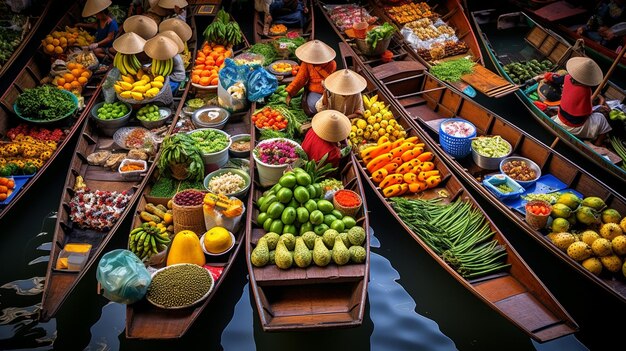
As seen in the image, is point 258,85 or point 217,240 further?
point 258,85

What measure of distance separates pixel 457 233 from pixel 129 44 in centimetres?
550

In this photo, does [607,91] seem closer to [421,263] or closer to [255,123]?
[421,263]

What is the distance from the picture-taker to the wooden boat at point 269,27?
30.9ft

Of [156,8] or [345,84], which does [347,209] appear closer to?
[345,84]

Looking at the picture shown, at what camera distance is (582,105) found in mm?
6840

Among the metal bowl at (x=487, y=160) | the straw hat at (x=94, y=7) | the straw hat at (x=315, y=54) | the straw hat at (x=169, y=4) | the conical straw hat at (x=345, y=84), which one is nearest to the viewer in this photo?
the conical straw hat at (x=345, y=84)

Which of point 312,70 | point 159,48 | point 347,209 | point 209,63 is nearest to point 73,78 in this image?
point 159,48

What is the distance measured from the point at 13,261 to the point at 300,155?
3.91 m

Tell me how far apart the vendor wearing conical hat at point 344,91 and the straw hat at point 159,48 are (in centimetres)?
249

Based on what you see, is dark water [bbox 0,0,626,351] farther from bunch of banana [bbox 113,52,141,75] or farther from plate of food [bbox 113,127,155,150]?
bunch of banana [bbox 113,52,141,75]

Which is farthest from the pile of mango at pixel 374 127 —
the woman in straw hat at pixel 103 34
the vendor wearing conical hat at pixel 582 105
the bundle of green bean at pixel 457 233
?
the woman in straw hat at pixel 103 34

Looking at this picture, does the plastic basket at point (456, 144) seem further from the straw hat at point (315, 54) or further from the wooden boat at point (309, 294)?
the wooden boat at point (309, 294)

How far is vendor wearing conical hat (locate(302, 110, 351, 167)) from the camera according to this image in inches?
225

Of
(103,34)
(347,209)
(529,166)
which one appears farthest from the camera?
(103,34)
